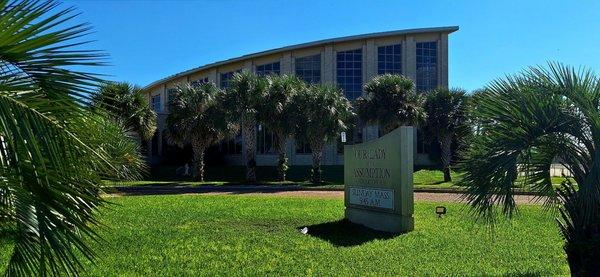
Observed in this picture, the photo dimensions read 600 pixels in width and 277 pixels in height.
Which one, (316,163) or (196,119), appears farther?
(196,119)

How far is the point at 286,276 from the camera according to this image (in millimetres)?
6898

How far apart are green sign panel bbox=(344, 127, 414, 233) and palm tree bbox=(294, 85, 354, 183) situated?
18.1 metres

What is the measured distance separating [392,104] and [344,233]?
23.2 metres

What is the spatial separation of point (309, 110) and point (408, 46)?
1923cm

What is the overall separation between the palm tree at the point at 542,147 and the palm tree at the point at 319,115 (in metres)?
25.7

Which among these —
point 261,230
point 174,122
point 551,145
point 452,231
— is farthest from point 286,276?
point 174,122

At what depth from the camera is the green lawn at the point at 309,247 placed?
7.35 meters

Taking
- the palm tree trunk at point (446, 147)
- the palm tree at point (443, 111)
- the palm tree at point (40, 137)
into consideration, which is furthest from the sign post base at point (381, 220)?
the palm tree trunk at point (446, 147)

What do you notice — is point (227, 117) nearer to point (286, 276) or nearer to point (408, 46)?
point (408, 46)

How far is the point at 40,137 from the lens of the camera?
276 cm

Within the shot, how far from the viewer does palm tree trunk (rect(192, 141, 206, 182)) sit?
115 feet

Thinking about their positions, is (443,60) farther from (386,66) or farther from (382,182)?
(382,182)

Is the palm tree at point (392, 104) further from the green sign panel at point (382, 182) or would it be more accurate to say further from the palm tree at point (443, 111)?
the green sign panel at point (382, 182)

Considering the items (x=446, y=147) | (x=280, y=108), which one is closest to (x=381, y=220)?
(x=280, y=108)
